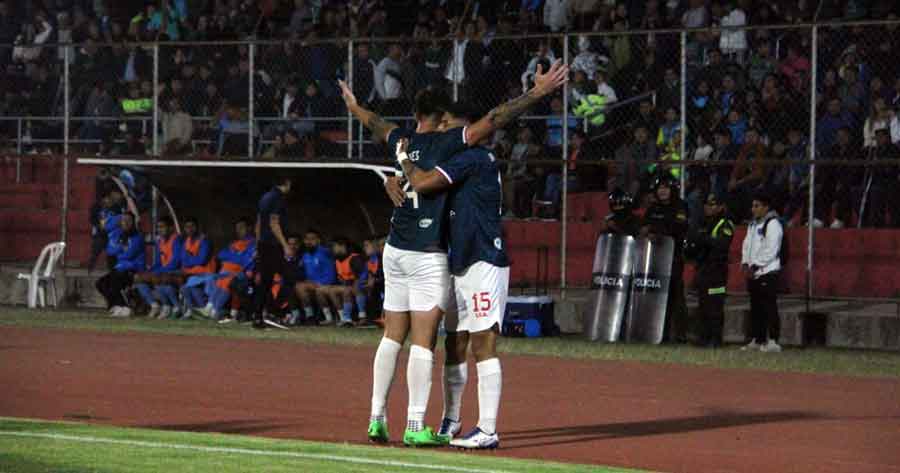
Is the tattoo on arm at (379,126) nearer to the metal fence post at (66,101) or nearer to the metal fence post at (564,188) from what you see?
the metal fence post at (564,188)

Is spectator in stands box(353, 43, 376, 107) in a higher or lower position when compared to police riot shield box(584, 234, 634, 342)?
higher

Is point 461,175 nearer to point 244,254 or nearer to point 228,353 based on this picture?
point 228,353

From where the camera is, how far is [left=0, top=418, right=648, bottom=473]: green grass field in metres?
9.70

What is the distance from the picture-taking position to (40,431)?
452 inches

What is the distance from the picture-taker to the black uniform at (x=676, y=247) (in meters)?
21.1

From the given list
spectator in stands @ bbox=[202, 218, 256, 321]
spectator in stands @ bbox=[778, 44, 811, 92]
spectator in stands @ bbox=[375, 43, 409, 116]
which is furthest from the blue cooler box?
spectator in stands @ bbox=[778, 44, 811, 92]

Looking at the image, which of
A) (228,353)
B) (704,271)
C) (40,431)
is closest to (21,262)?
(228,353)

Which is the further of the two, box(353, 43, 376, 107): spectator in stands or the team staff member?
box(353, 43, 376, 107): spectator in stands

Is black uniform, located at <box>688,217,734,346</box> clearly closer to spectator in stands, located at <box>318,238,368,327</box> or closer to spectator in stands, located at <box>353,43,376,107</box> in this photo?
spectator in stands, located at <box>318,238,368,327</box>

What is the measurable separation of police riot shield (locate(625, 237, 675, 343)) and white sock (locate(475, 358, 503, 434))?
10186 millimetres

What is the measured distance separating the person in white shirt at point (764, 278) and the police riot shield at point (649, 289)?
1020 mm

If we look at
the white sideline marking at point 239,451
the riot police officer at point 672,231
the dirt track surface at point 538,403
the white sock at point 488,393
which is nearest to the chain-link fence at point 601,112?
the riot police officer at point 672,231

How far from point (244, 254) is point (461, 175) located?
13.5m

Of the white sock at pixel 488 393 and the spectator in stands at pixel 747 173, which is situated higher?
the spectator in stands at pixel 747 173
